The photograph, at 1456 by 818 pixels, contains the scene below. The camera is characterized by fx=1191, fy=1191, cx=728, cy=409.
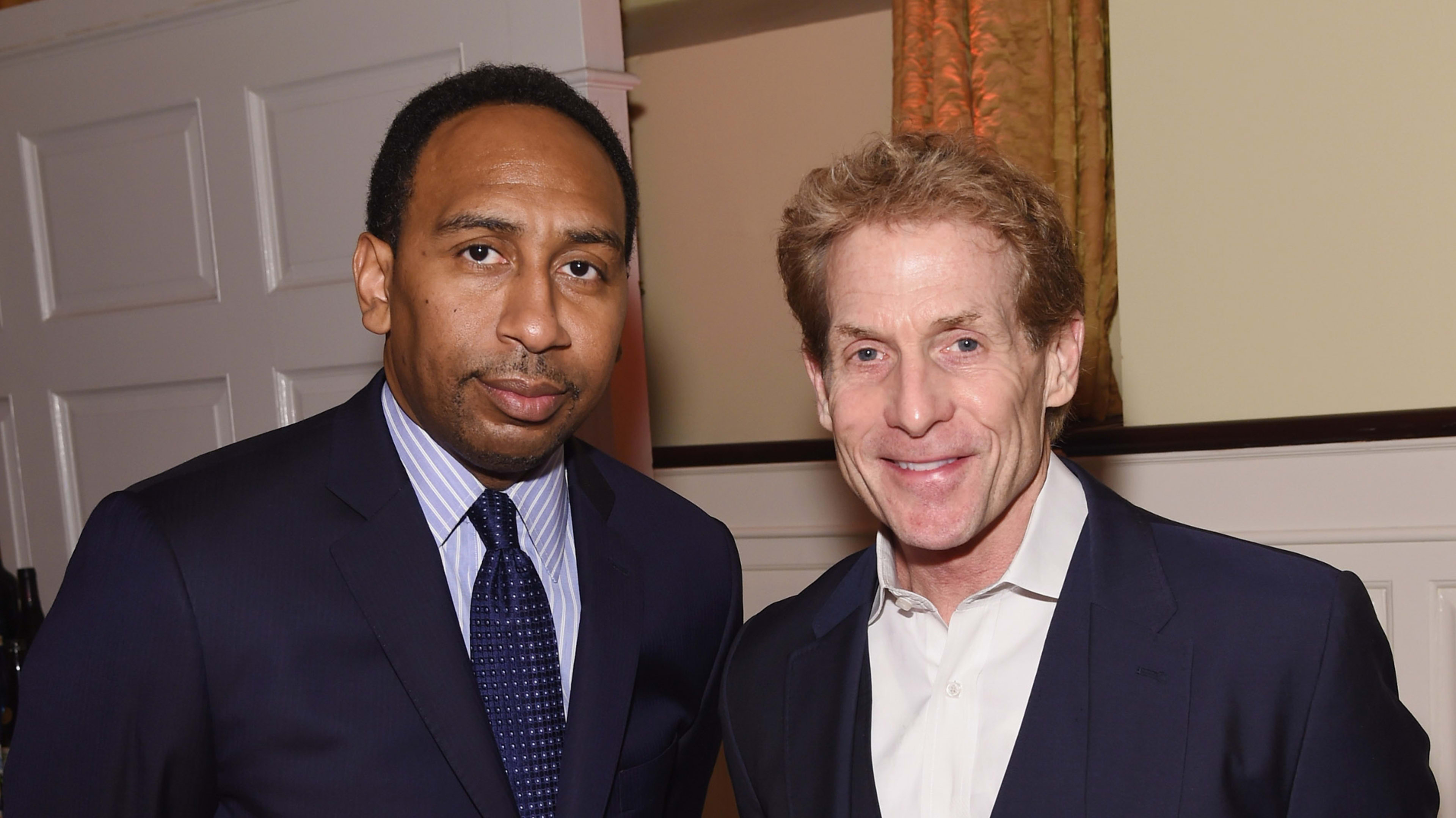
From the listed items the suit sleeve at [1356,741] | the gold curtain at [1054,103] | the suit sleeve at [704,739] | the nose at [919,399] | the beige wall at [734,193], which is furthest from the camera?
the beige wall at [734,193]

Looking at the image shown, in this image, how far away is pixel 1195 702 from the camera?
1263 mm

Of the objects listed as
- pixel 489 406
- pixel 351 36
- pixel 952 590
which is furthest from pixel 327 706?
pixel 351 36

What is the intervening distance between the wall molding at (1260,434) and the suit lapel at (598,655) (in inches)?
39.9

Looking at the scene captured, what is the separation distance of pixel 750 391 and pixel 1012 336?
2.23m

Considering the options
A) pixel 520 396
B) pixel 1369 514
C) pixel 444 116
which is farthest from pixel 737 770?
pixel 1369 514

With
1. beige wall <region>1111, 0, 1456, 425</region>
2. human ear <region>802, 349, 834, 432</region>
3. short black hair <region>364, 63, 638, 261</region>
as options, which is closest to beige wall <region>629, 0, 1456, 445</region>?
beige wall <region>1111, 0, 1456, 425</region>

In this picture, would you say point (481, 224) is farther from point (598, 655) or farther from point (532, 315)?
point (598, 655)

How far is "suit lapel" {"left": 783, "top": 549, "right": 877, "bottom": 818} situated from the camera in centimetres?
142

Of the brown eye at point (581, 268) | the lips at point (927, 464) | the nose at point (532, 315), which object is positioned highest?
the brown eye at point (581, 268)

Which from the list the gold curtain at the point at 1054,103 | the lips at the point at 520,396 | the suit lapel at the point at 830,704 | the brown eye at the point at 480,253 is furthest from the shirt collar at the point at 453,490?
the gold curtain at the point at 1054,103

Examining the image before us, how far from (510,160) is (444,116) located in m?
0.16

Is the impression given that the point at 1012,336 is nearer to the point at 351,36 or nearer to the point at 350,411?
the point at 350,411

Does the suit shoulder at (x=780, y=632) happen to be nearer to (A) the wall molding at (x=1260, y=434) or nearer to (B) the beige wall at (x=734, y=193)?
(A) the wall molding at (x=1260, y=434)

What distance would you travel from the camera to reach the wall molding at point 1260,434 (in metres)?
2.20
